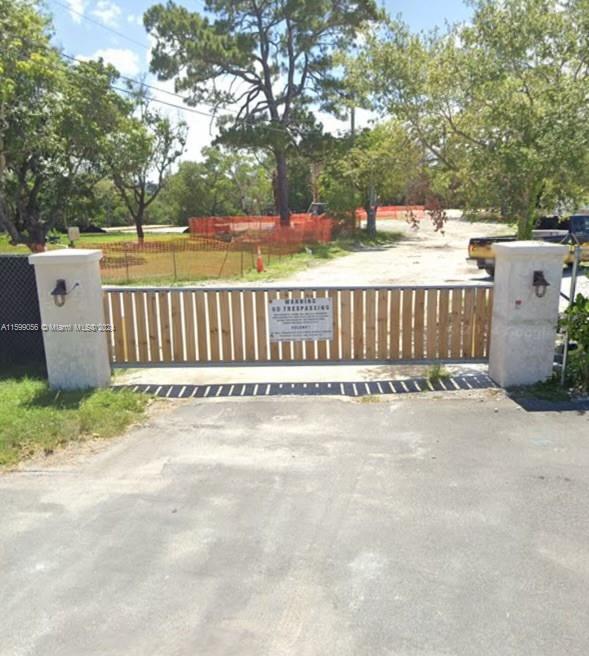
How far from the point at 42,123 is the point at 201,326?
12.4m

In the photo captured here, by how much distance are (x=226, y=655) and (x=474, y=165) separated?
6131 millimetres

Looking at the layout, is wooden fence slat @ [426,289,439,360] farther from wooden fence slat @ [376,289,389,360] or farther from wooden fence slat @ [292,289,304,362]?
wooden fence slat @ [292,289,304,362]

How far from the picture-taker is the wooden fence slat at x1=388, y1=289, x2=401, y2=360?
6.37 meters

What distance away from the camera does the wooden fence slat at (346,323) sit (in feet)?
20.9

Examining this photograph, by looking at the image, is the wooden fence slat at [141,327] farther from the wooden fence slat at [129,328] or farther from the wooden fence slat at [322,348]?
the wooden fence slat at [322,348]

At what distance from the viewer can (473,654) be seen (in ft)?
7.97

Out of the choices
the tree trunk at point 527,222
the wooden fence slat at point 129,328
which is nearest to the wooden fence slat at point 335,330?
the wooden fence slat at point 129,328

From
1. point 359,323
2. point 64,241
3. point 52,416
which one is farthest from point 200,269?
point 64,241

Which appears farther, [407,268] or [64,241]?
[64,241]

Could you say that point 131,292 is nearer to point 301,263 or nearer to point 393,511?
point 393,511

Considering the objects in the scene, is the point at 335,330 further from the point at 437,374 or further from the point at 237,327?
the point at 437,374

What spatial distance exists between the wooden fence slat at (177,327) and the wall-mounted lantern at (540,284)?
392 centimetres

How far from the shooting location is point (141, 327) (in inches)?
252

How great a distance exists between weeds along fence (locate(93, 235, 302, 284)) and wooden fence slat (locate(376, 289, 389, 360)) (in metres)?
11.7
